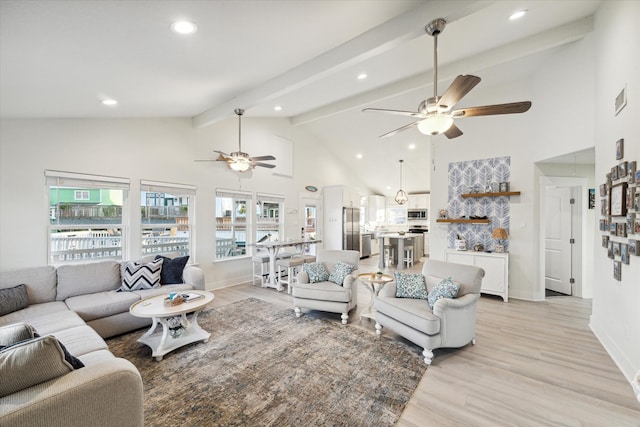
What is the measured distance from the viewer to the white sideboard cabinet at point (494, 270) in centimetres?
461

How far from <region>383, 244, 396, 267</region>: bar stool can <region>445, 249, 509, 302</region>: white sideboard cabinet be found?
9.76 feet

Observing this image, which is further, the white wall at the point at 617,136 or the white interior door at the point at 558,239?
the white interior door at the point at 558,239

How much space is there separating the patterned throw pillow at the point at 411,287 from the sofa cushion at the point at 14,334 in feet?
10.3

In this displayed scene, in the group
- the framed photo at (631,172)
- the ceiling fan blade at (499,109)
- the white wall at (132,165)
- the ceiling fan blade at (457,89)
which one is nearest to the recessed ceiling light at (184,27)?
the ceiling fan blade at (457,89)

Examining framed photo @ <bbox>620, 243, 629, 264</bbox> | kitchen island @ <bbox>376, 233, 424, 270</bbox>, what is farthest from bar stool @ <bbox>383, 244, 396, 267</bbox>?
framed photo @ <bbox>620, 243, 629, 264</bbox>

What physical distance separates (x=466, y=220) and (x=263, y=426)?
464 centimetres

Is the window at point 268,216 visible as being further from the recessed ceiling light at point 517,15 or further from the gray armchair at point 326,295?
the recessed ceiling light at point 517,15

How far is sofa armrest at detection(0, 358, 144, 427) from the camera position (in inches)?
47.5

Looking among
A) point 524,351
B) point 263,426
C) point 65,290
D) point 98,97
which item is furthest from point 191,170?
point 524,351

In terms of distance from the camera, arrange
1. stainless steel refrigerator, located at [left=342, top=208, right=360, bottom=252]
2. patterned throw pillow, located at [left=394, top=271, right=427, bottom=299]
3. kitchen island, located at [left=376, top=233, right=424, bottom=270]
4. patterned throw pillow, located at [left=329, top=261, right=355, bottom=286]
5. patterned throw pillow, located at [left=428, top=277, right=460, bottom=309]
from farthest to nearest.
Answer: stainless steel refrigerator, located at [left=342, top=208, right=360, bottom=252] → kitchen island, located at [left=376, top=233, right=424, bottom=270] → patterned throw pillow, located at [left=329, top=261, right=355, bottom=286] → patterned throw pillow, located at [left=394, top=271, right=427, bottom=299] → patterned throw pillow, located at [left=428, top=277, right=460, bottom=309]

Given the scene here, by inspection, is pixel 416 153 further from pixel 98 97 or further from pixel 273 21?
pixel 98 97

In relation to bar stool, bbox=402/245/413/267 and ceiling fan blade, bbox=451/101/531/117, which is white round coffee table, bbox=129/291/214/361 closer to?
ceiling fan blade, bbox=451/101/531/117

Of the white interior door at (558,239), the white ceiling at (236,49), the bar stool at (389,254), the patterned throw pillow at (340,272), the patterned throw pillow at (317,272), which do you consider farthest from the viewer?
the bar stool at (389,254)

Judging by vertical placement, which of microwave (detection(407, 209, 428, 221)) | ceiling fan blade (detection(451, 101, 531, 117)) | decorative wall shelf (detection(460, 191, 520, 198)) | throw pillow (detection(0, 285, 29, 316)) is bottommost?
throw pillow (detection(0, 285, 29, 316))
